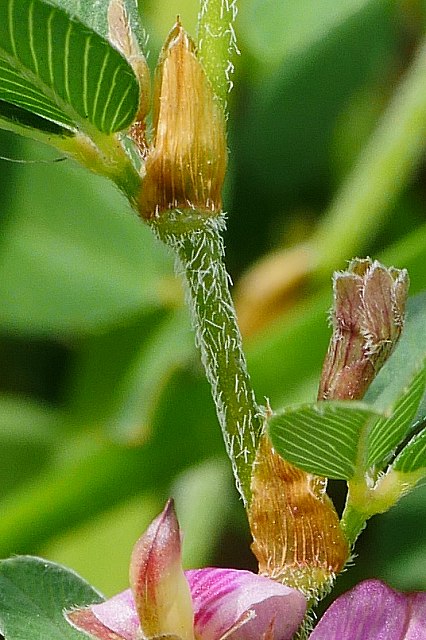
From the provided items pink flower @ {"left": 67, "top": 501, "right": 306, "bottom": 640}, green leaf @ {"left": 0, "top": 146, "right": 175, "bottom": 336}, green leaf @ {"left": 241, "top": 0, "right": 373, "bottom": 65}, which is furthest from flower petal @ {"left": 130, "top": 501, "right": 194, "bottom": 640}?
green leaf @ {"left": 241, "top": 0, "right": 373, "bottom": 65}

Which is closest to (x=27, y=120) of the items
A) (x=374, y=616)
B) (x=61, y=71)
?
(x=61, y=71)

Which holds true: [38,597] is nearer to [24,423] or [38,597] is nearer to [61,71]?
[61,71]

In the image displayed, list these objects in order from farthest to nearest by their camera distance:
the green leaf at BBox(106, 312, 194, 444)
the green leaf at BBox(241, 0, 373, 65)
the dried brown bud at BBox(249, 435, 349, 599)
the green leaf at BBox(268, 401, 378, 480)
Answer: the green leaf at BBox(241, 0, 373, 65), the green leaf at BBox(106, 312, 194, 444), the dried brown bud at BBox(249, 435, 349, 599), the green leaf at BBox(268, 401, 378, 480)

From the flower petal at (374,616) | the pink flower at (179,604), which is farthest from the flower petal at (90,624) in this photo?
Result: the flower petal at (374,616)

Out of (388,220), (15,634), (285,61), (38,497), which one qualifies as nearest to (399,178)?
(388,220)

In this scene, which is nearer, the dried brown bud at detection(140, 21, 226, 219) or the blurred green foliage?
the dried brown bud at detection(140, 21, 226, 219)

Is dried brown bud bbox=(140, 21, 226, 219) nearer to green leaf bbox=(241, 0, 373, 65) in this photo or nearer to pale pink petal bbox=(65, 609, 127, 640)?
pale pink petal bbox=(65, 609, 127, 640)
